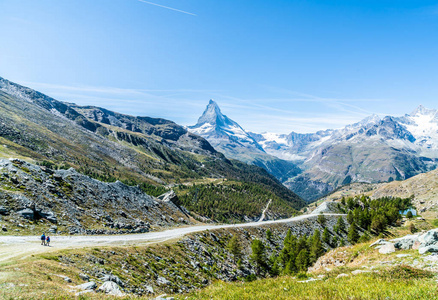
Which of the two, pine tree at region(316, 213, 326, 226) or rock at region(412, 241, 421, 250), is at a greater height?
rock at region(412, 241, 421, 250)

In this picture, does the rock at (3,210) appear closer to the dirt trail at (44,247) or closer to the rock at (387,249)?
the dirt trail at (44,247)

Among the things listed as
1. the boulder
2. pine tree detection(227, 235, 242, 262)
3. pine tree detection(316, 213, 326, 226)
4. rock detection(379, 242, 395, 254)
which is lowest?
pine tree detection(316, 213, 326, 226)

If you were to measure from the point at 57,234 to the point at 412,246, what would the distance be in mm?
51186

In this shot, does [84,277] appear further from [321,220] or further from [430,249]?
[321,220]

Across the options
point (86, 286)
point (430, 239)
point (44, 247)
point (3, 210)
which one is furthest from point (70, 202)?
point (430, 239)

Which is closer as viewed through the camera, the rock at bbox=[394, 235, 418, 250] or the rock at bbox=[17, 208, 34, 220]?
the rock at bbox=[394, 235, 418, 250]

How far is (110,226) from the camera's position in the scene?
48031 millimetres

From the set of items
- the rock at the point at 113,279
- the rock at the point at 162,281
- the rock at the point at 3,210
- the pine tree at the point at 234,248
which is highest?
the rock at the point at 3,210

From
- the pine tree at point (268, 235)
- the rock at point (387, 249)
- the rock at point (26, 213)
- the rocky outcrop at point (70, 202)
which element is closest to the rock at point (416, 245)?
the rock at point (387, 249)

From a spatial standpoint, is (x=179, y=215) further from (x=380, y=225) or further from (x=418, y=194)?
(x=418, y=194)

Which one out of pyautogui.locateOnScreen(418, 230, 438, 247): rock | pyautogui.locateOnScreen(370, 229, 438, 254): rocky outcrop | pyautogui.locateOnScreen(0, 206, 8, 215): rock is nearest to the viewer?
pyautogui.locateOnScreen(370, 229, 438, 254): rocky outcrop

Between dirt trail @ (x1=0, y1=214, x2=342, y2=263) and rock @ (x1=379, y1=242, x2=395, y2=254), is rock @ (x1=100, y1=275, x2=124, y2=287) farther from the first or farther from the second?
rock @ (x1=379, y1=242, x2=395, y2=254)

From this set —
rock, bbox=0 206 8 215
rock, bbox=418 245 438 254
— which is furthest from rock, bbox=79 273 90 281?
rock, bbox=418 245 438 254

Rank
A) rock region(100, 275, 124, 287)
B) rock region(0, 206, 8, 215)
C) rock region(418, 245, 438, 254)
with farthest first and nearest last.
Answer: rock region(0, 206, 8, 215)
rock region(100, 275, 124, 287)
rock region(418, 245, 438, 254)
